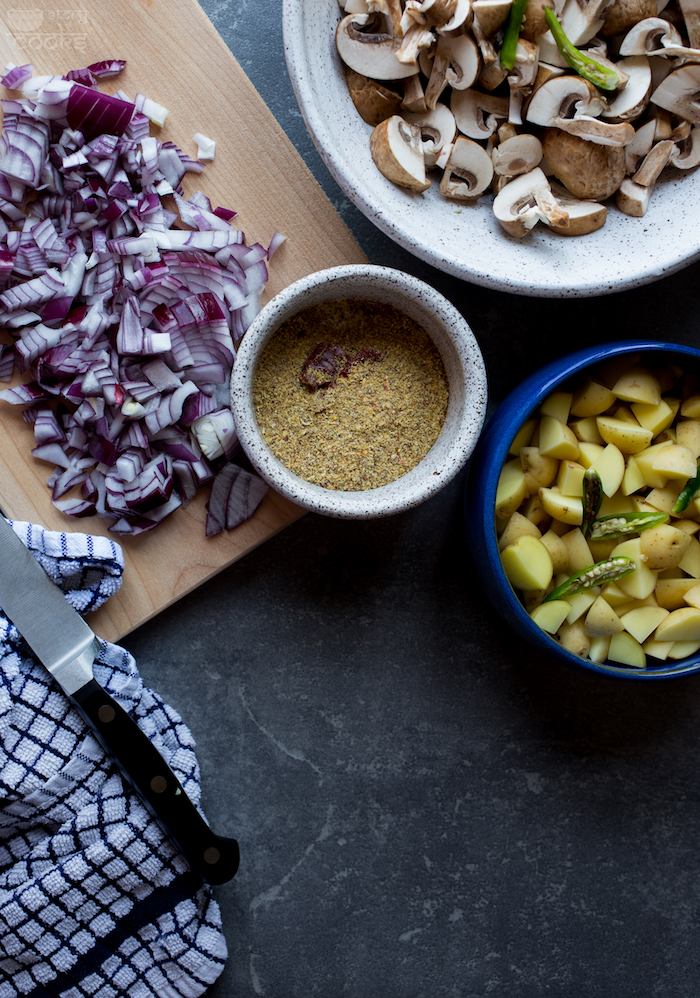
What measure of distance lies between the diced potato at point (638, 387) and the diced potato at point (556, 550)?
23 cm

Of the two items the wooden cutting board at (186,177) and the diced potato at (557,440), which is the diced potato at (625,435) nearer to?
the diced potato at (557,440)

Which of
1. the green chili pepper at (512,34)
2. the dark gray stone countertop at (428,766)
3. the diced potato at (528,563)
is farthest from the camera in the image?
the dark gray stone countertop at (428,766)

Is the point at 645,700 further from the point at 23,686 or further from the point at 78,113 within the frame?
the point at 78,113

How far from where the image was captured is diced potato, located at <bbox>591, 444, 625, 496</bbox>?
3.36ft

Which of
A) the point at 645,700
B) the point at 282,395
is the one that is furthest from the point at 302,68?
the point at 645,700

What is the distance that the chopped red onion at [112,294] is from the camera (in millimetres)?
996

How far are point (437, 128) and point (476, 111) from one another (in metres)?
0.06

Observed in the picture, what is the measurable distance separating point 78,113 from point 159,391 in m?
0.40

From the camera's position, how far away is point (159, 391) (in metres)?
1.03

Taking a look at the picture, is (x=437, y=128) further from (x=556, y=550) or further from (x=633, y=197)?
(x=556, y=550)

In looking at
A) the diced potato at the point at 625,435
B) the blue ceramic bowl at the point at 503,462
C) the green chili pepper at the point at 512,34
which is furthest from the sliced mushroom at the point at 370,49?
the diced potato at the point at 625,435

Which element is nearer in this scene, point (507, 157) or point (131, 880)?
point (507, 157)

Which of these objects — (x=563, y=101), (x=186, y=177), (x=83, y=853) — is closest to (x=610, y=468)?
(x=563, y=101)

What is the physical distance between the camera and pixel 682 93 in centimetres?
96
